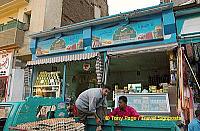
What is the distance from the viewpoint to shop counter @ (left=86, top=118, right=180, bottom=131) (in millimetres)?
3898

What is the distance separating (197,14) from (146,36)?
190 centimetres

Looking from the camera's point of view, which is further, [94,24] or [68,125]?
[94,24]

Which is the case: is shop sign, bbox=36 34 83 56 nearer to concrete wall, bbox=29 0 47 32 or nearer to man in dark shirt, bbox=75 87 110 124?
concrete wall, bbox=29 0 47 32

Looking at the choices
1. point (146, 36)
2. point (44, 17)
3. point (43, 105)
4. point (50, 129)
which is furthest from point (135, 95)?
point (44, 17)

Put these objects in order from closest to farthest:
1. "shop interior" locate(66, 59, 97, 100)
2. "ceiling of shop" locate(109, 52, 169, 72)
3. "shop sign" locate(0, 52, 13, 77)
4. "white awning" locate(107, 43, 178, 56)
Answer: "white awning" locate(107, 43, 178, 56) → "ceiling of shop" locate(109, 52, 169, 72) → "shop interior" locate(66, 59, 97, 100) → "shop sign" locate(0, 52, 13, 77)

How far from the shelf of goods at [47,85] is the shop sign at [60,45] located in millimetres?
1168

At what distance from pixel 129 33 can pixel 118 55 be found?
3.88 feet

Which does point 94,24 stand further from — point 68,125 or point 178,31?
point 68,125

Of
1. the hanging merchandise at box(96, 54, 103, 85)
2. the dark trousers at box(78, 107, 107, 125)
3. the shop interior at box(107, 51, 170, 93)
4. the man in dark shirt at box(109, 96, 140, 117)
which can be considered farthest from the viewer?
the shop interior at box(107, 51, 170, 93)

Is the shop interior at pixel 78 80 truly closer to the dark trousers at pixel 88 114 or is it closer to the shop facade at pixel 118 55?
the shop facade at pixel 118 55

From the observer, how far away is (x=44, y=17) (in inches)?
550

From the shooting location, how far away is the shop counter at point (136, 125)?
3898 mm

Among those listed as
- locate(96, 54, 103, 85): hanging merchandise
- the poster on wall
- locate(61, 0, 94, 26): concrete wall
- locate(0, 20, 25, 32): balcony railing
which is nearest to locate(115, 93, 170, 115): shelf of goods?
locate(96, 54, 103, 85): hanging merchandise

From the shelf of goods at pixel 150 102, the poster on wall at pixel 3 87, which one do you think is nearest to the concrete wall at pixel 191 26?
the shelf of goods at pixel 150 102
